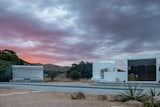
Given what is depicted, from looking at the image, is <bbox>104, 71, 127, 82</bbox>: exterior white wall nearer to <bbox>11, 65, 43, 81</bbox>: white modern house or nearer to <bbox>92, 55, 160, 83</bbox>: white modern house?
<bbox>92, 55, 160, 83</bbox>: white modern house

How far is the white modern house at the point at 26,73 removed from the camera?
4119cm

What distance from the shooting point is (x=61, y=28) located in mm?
24438

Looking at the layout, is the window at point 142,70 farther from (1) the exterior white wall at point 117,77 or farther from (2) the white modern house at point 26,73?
(2) the white modern house at point 26,73

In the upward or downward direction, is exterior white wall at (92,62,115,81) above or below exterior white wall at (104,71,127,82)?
above

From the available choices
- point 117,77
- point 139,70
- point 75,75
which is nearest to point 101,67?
point 117,77

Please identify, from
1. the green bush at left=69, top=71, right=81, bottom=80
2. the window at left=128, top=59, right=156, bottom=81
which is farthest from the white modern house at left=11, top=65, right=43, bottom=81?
the window at left=128, top=59, right=156, bottom=81

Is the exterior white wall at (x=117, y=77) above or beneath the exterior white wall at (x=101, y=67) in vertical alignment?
beneath

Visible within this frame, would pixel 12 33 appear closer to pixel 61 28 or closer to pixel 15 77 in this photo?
pixel 61 28

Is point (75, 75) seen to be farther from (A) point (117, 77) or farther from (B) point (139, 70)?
(B) point (139, 70)

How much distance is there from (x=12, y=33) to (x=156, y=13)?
474 inches

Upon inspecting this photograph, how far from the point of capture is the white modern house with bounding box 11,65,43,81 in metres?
41.2

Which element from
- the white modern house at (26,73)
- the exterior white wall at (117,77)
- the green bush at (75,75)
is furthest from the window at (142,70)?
the green bush at (75,75)

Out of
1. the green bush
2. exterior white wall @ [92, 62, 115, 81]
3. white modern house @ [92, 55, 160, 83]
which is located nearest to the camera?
white modern house @ [92, 55, 160, 83]

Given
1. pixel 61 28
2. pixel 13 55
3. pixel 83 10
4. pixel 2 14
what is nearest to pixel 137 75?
pixel 61 28
